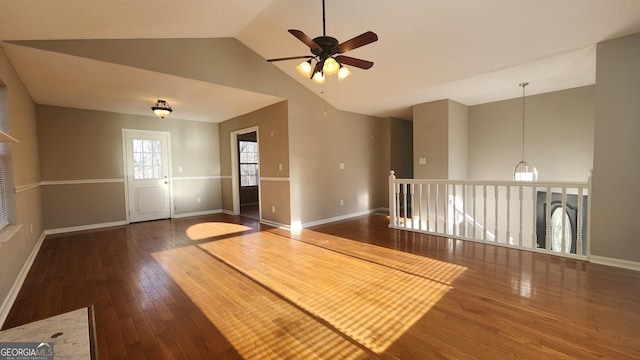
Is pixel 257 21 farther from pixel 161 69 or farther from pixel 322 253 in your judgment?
pixel 322 253

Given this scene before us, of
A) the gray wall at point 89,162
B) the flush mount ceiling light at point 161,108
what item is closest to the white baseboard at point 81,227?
the gray wall at point 89,162

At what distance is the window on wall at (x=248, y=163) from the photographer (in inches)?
332

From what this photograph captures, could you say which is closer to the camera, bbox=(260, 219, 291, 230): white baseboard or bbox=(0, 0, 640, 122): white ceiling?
bbox=(0, 0, 640, 122): white ceiling

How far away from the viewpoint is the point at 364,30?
345 cm

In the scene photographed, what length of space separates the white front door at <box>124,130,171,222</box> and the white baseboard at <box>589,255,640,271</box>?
7439 mm

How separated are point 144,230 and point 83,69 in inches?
118

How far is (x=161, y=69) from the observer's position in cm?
347

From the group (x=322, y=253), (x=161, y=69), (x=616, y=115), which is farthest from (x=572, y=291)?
(x=161, y=69)

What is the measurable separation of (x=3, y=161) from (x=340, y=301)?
139 inches

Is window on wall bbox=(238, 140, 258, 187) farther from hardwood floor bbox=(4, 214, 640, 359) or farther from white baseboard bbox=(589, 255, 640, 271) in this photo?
white baseboard bbox=(589, 255, 640, 271)

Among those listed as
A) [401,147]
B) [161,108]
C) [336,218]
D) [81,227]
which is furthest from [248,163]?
[401,147]

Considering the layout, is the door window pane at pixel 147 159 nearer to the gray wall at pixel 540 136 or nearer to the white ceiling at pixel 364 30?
the white ceiling at pixel 364 30

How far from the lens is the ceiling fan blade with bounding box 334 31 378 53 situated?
228 cm

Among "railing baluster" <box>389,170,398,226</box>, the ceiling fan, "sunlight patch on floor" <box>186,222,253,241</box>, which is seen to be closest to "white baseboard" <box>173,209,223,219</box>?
"sunlight patch on floor" <box>186,222,253,241</box>
